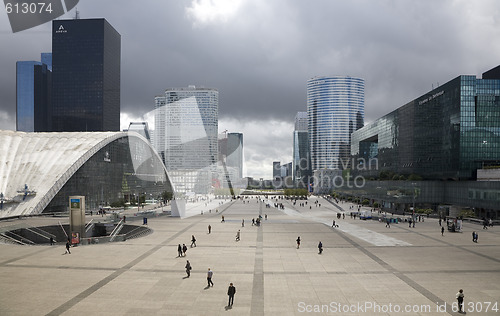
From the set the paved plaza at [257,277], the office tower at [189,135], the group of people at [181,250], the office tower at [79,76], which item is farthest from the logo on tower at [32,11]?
the office tower at [79,76]

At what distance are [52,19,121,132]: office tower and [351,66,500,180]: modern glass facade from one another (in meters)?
163

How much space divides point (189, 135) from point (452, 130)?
103m

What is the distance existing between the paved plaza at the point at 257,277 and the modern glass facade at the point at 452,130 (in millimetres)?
44823

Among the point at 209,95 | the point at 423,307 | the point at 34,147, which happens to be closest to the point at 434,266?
the point at 423,307

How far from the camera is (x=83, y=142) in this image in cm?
7231

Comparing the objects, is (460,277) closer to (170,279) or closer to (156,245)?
(170,279)

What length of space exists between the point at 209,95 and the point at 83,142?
116 meters

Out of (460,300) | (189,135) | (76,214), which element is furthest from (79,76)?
(460,300)

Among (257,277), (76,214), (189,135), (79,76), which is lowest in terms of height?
(257,277)

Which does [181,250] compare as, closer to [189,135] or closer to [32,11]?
[32,11]

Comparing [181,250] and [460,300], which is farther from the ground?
[460,300]

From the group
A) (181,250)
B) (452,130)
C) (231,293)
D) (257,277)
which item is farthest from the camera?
(452,130)

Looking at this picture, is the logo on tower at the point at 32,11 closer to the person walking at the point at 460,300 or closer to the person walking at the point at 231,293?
the person walking at the point at 231,293

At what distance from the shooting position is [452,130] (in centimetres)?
7331
